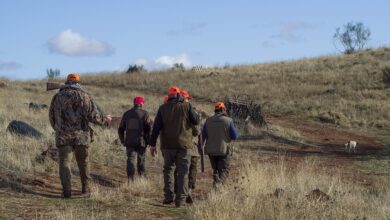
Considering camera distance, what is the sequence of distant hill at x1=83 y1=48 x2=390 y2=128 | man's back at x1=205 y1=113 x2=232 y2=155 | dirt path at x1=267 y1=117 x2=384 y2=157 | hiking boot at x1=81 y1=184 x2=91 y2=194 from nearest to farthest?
hiking boot at x1=81 y1=184 x2=91 y2=194
man's back at x1=205 y1=113 x2=232 y2=155
dirt path at x1=267 y1=117 x2=384 y2=157
distant hill at x1=83 y1=48 x2=390 y2=128

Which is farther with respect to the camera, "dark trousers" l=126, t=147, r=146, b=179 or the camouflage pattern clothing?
"dark trousers" l=126, t=147, r=146, b=179

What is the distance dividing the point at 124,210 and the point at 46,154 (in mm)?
3957

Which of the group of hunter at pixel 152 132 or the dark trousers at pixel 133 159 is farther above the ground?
the group of hunter at pixel 152 132

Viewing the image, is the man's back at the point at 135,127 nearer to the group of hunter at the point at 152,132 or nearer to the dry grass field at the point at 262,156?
the dry grass field at the point at 262,156

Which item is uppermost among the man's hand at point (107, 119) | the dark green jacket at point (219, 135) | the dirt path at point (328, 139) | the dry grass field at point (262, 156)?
the man's hand at point (107, 119)

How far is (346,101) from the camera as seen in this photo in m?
31.7

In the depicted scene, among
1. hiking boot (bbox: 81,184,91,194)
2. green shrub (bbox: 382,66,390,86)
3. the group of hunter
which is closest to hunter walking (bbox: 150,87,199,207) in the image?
the group of hunter

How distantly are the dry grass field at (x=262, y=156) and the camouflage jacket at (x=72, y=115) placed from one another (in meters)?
0.82

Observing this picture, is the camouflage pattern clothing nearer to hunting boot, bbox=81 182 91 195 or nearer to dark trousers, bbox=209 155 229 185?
hunting boot, bbox=81 182 91 195

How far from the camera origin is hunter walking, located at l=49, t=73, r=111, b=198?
8.42 meters

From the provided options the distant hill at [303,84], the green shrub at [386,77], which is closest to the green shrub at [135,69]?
the distant hill at [303,84]

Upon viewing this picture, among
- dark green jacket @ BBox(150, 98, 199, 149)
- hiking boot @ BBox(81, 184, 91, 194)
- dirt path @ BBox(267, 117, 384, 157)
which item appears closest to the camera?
dark green jacket @ BBox(150, 98, 199, 149)

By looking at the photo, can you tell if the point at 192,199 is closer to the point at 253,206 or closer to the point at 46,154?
the point at 253,206

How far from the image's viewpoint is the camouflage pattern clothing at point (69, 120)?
842cm
